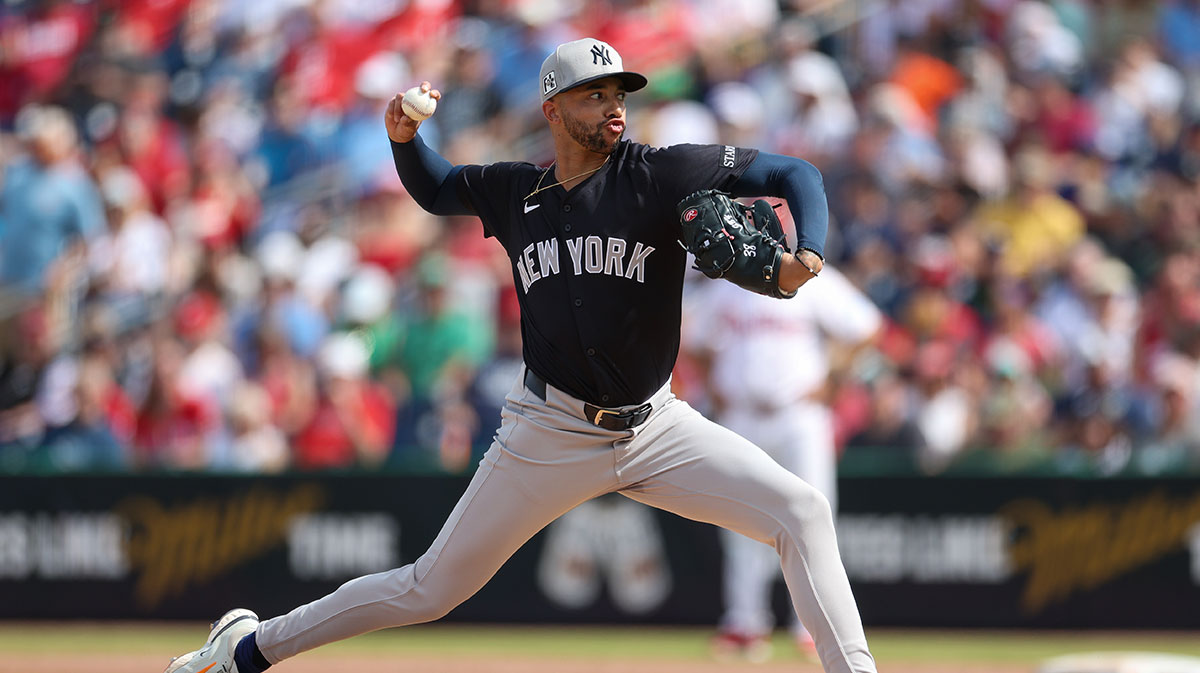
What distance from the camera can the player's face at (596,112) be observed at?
193 inches

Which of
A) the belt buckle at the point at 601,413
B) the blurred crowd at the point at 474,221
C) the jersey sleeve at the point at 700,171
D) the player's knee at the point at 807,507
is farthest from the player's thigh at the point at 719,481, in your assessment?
the blurred crowd at the point at 474,221

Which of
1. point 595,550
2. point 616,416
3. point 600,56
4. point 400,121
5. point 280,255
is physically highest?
point 280,255

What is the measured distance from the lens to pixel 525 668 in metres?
7.75

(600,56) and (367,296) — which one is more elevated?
(600,56)

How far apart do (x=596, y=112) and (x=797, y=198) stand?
0.70 m

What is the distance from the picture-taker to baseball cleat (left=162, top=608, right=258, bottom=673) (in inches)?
202

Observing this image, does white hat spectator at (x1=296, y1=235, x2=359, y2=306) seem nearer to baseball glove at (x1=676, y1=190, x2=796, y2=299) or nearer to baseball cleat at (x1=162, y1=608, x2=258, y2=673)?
baseball cleat at (x1=162, y1=608, x2=258, y2=673)

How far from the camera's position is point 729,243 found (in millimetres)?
4512

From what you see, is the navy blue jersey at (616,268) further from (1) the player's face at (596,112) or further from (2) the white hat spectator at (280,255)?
(2) the white hat spectator at (280,255)

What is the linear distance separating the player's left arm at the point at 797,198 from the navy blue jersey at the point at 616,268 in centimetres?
5

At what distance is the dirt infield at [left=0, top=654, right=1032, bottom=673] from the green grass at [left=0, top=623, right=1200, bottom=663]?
228 millimetres

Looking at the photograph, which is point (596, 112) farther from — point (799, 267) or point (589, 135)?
point (799, 267)

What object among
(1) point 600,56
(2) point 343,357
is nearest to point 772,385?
(2) point 343,357

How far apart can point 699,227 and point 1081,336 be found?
6.26 m
